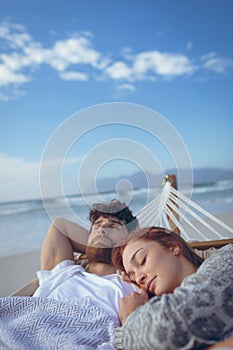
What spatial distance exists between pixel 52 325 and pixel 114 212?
1.67 ft

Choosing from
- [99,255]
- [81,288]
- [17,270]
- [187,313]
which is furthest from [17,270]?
[187,313]

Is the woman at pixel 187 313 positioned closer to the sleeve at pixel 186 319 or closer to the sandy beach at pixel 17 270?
the sleeve at pixel 186 319

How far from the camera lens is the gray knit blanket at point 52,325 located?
78 centimetres

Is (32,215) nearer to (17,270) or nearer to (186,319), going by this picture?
(17,270)

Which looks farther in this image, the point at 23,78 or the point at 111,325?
the point at 23,78

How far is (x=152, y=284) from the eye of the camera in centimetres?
86

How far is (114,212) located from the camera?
4.24 feet

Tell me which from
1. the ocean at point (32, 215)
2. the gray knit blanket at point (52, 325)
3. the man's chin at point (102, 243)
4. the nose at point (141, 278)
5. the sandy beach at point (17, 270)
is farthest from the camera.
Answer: the ocean at point (32, 215)

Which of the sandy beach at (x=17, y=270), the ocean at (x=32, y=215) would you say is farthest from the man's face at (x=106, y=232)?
the ocean at (x=32, y=215)

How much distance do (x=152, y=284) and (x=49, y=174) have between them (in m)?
0.64

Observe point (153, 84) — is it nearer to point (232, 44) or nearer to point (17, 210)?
point (232, 44)

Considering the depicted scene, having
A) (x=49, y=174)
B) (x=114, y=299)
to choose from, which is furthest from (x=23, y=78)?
(x=114, y=299)

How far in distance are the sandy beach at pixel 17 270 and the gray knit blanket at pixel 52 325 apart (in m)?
1.52

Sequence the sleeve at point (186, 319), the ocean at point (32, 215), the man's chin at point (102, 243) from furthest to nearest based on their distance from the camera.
A: the ocean at point (32, 215)
the man's chin at point (102, 243)
the sleeve at point (186, 319)
